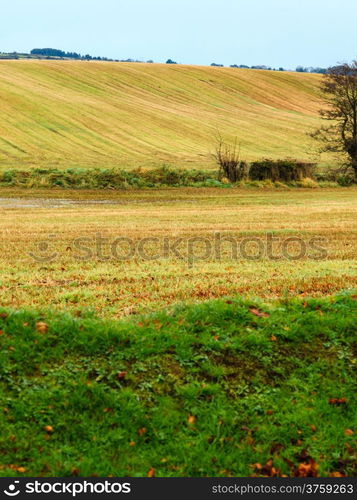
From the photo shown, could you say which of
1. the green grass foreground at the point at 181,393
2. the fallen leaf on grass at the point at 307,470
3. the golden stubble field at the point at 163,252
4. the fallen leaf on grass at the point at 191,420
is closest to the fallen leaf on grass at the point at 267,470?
the green grass foreground at the point at 181,393

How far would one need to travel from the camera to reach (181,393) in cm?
711

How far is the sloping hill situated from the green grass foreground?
34.5m

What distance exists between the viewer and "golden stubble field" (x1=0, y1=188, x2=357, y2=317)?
1066cm

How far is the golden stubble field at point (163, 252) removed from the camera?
35.0ft

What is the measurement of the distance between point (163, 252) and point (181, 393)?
329 inches

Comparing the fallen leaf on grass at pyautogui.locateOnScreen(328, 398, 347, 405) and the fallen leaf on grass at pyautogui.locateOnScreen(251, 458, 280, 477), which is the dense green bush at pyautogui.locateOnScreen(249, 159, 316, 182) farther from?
the fallen leaf on grass at pyautogui.locateOnScreen(251, 458, 280, 477)

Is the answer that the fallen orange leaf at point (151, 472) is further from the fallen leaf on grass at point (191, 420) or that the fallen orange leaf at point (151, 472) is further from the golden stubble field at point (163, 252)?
the golden stubble field at point (163, 252)

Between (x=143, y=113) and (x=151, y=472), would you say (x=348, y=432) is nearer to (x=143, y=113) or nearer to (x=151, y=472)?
(x=151, y=472)

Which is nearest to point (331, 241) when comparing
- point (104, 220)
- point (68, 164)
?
point (104, 220)

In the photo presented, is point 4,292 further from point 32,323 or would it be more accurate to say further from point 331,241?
point 331,241

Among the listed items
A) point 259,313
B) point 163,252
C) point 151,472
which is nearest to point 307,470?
point 151,472

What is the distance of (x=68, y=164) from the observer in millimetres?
41781

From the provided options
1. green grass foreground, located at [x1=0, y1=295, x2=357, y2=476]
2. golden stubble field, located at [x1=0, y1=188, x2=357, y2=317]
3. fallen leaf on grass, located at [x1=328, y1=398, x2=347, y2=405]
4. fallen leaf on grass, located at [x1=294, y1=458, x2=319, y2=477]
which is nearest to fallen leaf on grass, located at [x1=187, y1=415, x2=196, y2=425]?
green grass foreground, located at [x1=0, y1=295, x2=357, y2=476]

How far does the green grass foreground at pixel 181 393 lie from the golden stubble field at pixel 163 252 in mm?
1389
